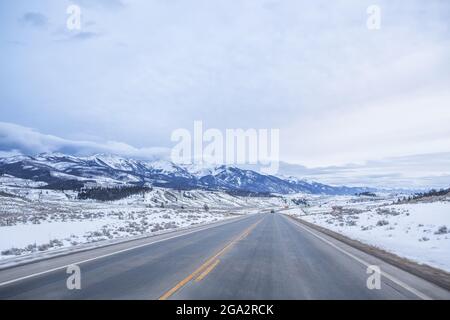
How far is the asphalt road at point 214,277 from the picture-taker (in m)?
→ 8.31

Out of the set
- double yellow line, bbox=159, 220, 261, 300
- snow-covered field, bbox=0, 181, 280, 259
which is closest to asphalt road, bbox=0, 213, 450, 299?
double yellow line, bbox=159, 220, 261, 300

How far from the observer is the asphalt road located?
8312mm

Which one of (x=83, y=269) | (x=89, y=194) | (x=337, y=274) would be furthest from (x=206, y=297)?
(x=89, y=194)

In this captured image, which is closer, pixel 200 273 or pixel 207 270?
pixel 200 273

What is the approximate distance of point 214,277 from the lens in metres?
10.2

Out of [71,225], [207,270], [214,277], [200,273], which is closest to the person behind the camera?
[214,277]

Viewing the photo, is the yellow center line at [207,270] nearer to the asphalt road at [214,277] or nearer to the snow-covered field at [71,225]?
the asphalt road at [214,277]

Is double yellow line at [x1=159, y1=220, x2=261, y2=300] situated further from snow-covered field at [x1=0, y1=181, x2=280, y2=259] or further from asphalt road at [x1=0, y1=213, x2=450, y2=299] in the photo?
snow-covered field at [x1=0, y1=181, x2=280, y2=259]

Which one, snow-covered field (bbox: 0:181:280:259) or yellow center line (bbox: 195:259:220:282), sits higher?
yellow center line (bbox: 195:259:220:282)

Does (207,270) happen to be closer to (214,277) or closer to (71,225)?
(214,277)

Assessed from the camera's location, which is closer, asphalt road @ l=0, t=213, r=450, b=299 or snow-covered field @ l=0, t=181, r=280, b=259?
asphalt road @ l=0, t=213, r=450, b=299

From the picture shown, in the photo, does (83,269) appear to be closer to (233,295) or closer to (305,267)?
(233,295)

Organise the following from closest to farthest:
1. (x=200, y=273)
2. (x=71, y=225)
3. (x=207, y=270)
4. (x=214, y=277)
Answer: (x=214, y=277) → (x=200, y=273) → (x=207, y=270) → (x=71, y=225)

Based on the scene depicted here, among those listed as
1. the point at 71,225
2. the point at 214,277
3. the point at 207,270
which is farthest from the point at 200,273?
the point at 71,225
